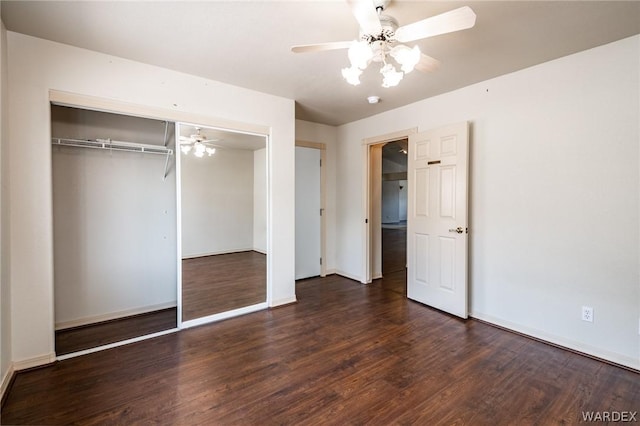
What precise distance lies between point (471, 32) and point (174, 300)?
4086 millimetres

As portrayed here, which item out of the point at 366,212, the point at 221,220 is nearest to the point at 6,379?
the point at 221,220

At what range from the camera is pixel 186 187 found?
3.11 metres

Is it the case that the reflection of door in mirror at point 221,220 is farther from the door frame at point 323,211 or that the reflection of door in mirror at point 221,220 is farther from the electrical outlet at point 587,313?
the electrical outlet at point 587,313

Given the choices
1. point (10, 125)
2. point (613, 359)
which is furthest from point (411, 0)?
point (613, 359)

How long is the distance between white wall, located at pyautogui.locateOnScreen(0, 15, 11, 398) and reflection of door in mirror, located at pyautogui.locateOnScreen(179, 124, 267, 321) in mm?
1230

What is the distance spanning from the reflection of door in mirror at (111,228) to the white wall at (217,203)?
460 mm

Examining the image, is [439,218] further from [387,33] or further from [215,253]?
[215,253]

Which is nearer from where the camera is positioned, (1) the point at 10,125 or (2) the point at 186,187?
(1) the point at 10,125

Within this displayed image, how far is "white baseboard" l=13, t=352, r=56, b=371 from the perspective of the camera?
220 cm

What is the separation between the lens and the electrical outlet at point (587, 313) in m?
2.47

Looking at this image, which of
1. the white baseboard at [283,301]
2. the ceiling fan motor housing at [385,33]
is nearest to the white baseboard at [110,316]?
the white baseboard at [283,301]

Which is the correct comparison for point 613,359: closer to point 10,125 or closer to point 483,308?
point 483,308

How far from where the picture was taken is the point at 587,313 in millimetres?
2484

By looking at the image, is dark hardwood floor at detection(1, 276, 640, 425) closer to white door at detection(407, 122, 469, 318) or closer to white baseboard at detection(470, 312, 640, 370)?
white baseboard at detection(470, 312, 640, 370)
